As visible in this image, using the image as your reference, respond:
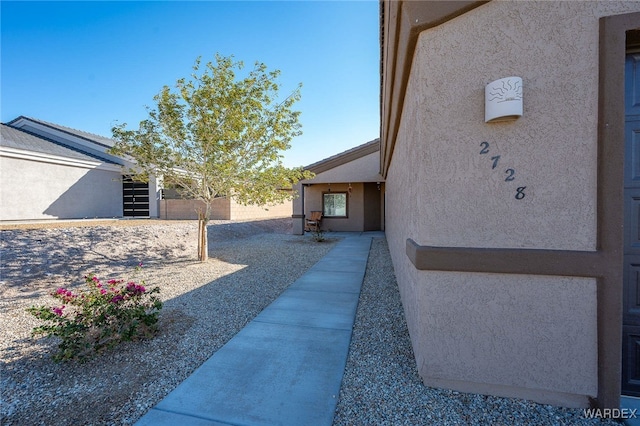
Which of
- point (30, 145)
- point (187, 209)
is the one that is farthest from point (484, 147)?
point (30, 145)

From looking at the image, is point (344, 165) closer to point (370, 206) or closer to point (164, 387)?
point (370, 206)

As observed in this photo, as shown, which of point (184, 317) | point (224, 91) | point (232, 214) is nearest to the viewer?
point (184, 317)

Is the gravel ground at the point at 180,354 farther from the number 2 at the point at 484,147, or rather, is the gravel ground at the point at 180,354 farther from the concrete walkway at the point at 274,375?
the number 2 at the point at 484,147

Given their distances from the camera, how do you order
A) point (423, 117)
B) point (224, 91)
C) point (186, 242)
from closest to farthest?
point (423, 117)
point (224, 91)
point (186, 242)

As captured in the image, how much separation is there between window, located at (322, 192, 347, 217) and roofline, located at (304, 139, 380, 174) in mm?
2340

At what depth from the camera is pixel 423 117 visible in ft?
8.02

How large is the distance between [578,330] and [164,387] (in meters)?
3.65

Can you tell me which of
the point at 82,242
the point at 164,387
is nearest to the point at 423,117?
the point at 164,387

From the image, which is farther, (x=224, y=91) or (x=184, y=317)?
(x=224, y=91)

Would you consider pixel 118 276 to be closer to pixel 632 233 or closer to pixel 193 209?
pixel 632 233

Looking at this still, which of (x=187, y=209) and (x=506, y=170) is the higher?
(x=506, y=170)

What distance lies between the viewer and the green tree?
7.10 meters

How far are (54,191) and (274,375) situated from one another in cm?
1840

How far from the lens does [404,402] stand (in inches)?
91.3
